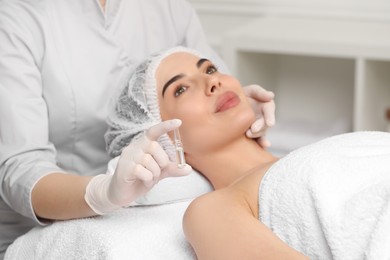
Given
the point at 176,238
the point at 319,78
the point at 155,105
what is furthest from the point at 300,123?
the point at 176,238

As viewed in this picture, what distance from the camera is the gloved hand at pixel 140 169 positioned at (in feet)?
5.00

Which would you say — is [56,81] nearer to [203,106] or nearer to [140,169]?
[203,106]

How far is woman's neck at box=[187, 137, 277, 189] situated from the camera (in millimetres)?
1846

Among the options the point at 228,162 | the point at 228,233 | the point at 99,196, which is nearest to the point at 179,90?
the point at 228,162

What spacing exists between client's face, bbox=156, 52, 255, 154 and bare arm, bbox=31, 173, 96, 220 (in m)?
0.27

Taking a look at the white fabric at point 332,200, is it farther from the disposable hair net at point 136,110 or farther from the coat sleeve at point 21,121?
the coat sleeve at point 21,121

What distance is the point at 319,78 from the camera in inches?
132

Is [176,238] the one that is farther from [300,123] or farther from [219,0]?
[219,0]

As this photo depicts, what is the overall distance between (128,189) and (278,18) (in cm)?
183

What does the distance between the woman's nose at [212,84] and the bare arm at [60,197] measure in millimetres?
344

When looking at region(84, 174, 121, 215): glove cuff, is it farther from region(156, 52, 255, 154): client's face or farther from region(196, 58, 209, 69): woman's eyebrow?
region(196, 58, 209, 69): woman's eyebrow

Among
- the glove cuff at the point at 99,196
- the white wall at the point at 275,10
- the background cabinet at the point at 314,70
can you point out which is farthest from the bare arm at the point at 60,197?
the white wall at the point at 275,10

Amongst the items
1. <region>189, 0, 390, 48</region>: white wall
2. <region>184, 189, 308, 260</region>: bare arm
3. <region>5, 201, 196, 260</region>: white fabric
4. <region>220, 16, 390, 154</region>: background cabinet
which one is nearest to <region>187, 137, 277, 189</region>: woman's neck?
<region>5, 201, 196, 260</region>: white fabric

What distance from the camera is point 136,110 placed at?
6.17ft
